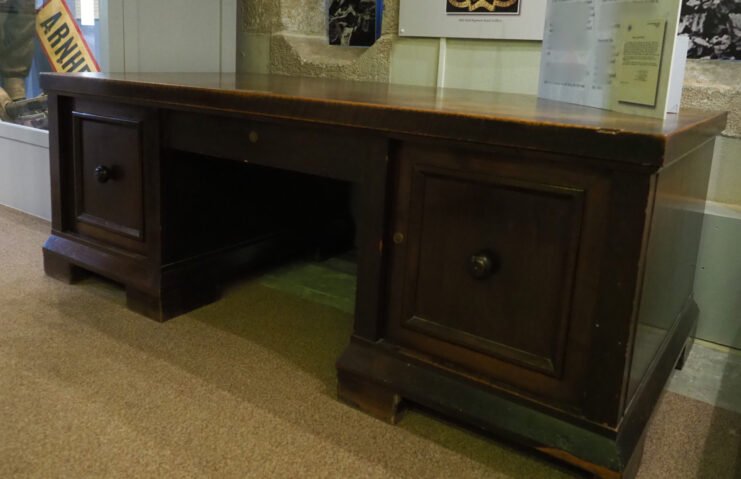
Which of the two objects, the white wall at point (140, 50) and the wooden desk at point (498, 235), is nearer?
the wooden desk at point (498, 235)

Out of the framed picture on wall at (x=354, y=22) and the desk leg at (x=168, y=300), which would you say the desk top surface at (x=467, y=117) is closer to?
the desk leg at (x=168, y=300)

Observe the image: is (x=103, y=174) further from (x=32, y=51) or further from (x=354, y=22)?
(x=32, y=51)

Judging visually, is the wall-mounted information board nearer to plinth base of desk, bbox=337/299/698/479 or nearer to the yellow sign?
plinth base of desk, bbox=337/299/698/479

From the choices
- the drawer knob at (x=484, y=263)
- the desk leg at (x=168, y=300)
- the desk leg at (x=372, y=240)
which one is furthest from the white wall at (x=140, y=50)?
the drawer knob at (x=484, y=263)

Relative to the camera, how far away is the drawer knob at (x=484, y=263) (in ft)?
3.69

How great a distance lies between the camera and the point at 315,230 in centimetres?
221

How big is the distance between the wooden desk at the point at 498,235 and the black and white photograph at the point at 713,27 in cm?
28

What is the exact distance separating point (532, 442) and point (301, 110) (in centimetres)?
73

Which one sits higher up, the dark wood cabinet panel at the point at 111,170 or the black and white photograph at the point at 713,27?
the black and white photograph at the point at 713,27

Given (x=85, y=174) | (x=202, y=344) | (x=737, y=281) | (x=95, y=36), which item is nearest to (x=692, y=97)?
(x=737, y=281)

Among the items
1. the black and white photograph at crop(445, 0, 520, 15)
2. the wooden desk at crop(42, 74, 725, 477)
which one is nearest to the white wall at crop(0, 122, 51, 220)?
the wooden desk at crop(42, 74, 725, 477)

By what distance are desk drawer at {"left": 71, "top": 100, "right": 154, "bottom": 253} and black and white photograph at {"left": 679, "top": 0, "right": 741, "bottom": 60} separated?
1353 millimetres

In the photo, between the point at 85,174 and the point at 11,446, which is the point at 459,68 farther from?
the point at 11,446

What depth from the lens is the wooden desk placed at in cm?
101
